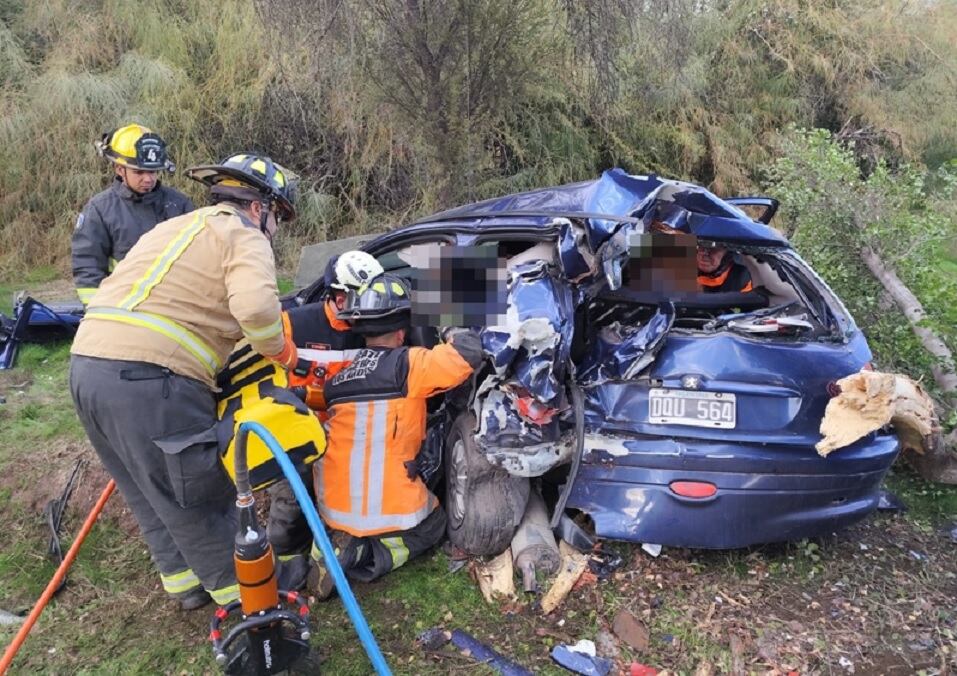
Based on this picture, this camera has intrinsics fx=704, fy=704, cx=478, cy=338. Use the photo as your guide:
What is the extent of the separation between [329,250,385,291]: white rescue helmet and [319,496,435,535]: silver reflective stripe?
3.16ft

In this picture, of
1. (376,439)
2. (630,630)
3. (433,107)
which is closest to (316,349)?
(376,439)

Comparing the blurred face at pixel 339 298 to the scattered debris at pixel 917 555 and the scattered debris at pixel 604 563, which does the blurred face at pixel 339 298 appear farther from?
the scattered debris at pixel 917 555

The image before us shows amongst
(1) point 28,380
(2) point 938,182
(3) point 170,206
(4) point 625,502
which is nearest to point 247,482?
(4) point 625,502

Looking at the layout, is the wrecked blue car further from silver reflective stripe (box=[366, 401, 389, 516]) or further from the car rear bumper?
silver reflective stripe (box=[366, 401, 389, 516])

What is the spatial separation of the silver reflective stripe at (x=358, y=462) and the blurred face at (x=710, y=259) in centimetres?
171

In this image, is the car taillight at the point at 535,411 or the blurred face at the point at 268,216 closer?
the car taillight at the point at 535,411

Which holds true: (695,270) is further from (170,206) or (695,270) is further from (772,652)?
(170,206)

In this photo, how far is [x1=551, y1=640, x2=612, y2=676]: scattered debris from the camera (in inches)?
98.1

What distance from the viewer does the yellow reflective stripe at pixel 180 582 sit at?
115 inches

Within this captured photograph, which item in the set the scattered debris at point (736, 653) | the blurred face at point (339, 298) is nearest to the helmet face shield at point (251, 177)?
the blurred face at point (339, 298)

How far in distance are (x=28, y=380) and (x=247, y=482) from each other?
427 centimetres

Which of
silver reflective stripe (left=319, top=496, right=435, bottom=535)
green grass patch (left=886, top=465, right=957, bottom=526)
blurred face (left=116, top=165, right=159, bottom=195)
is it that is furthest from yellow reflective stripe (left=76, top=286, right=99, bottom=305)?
green grass patch (left=886, top=465, right=957, bottom=526)

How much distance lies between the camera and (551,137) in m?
8.78

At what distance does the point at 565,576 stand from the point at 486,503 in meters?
0.44
